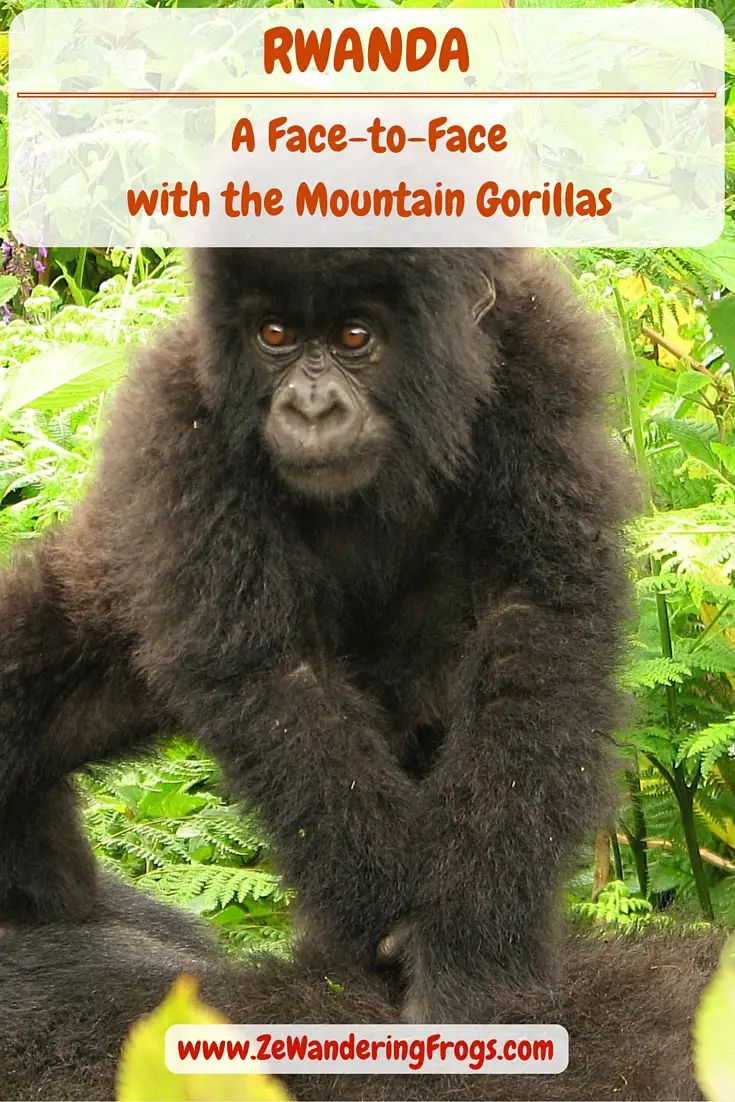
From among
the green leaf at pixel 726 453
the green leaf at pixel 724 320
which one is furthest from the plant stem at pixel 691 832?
the green leaf at pixel 724 320

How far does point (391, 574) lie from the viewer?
7.40ft

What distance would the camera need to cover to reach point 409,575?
2.28 metres

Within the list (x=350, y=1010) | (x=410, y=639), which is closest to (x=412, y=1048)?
(x=350, y=1010)

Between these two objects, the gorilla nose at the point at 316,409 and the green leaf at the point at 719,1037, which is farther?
the gorilla nose at the point at 316,409

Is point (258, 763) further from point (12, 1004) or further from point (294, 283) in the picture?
point (294, 283)

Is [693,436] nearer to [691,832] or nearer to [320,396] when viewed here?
[691,832]

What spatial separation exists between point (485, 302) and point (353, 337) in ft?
0.88

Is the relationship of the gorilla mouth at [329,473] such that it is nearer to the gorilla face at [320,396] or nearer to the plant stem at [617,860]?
the gorilla face at [320,396]

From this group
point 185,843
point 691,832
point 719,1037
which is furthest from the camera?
point 185,843

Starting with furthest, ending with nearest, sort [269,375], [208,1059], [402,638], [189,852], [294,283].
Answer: [189,852]
[402,638]
[269,375]
[294,283]
[208,1059]

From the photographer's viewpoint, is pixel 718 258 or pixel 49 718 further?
pixel 718 258

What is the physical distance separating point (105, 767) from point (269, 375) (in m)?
0.99

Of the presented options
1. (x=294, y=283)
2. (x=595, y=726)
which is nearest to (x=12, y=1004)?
(x=595, y=726)

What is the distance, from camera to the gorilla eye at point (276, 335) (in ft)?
6.56
